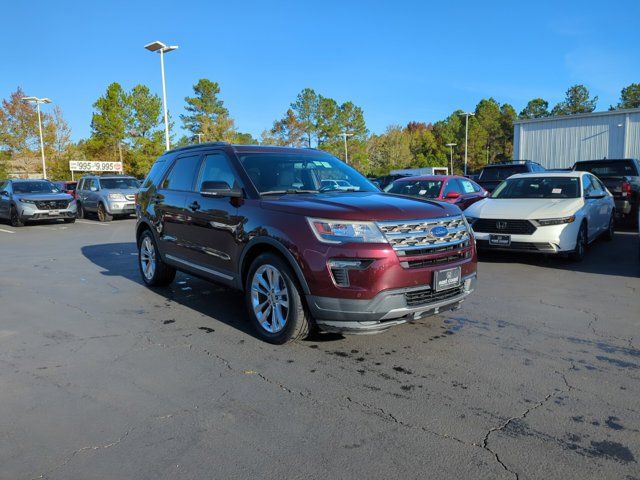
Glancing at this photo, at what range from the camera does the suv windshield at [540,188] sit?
9062 millimetres

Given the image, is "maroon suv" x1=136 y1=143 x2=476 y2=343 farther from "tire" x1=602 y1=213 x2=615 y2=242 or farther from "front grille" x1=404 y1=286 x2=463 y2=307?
"tire" x1=602 y1=213 x2=615 y2=242

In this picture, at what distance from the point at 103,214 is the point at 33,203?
8.10 feet

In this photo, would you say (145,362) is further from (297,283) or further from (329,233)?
(329,233)

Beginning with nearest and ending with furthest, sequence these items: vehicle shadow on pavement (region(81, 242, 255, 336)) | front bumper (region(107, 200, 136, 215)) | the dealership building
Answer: vehicle shadow on pavement (region(81, 242, 255, 336)) < front bumper (region(107, 200, 136, 215)) < the dealership building

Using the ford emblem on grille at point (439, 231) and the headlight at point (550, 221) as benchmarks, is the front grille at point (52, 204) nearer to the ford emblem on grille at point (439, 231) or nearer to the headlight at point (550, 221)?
the headlight at point (550, 221)

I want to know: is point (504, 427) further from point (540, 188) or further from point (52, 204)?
point (52, 204)

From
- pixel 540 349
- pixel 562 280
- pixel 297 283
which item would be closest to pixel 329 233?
pixel 297 283

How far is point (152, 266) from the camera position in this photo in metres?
6.82

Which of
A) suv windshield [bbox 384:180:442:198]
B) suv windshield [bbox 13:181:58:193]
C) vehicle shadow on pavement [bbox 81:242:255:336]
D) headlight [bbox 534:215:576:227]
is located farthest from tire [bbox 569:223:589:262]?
suv windshield [bbox 13:181:58:193]

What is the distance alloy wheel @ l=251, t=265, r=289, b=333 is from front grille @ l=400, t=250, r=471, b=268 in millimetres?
1051

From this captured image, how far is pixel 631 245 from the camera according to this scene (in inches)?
403

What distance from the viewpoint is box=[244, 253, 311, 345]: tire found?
4.16m

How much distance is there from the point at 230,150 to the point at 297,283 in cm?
184

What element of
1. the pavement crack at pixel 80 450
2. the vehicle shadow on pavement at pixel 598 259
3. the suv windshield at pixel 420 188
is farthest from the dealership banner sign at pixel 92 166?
the pavement crack at pixel 80 450
